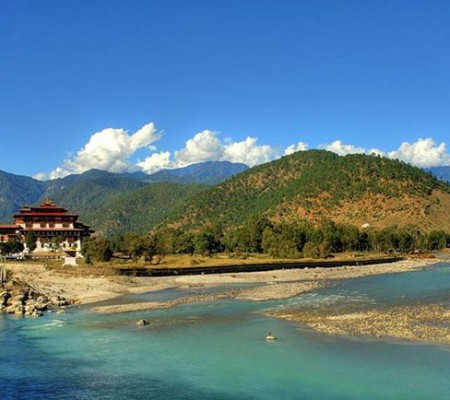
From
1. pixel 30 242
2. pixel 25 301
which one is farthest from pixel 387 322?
pixel 30 242

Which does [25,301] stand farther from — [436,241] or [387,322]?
[436,241]

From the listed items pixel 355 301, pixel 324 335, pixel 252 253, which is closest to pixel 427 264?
pixel 252 253

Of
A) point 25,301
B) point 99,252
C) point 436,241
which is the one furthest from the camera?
point 436,241

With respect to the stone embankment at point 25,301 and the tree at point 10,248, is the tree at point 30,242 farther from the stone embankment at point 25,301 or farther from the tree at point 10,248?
the stone embankment at point 25,301

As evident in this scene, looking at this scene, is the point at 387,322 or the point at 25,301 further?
the point at 25,301

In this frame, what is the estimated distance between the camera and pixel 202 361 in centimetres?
3719

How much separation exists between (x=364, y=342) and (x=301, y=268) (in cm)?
7395

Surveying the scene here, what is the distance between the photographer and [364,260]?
129 meters

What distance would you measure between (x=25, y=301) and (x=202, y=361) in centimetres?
3286

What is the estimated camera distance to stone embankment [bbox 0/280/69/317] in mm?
58188

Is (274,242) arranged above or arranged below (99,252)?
above

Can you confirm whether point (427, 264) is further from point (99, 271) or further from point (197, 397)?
point (197, 397)

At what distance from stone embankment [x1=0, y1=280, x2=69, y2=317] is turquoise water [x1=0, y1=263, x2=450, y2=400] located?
3401mm

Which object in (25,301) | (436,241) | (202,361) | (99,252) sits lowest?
(202,361)
